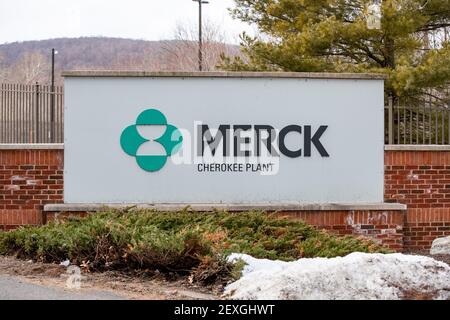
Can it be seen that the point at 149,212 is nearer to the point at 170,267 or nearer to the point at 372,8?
the point at 170,267

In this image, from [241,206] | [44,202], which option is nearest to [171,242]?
[241,206]

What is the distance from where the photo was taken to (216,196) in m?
12.7

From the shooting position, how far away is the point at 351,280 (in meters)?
6.75

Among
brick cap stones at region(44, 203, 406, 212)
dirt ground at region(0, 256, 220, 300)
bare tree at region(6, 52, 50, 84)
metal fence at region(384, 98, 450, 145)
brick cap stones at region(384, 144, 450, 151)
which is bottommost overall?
dirt ground at region(0, 256, 220, 300)

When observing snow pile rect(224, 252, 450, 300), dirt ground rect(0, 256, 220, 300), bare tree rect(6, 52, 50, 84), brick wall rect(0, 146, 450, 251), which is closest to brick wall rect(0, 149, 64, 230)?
brick wall rect(0, 146, 450, 251)

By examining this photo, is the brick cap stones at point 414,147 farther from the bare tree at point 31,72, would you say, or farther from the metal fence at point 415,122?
the bare tree at point 31,72

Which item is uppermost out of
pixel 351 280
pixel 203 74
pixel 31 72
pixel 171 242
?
pixel 31 72

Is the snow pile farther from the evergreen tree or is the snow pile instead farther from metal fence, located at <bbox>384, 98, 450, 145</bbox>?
the evergreen tree

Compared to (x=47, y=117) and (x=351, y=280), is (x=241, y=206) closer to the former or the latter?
(x=47, y=117)

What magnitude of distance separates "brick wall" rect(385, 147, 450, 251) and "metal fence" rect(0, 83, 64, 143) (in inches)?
238

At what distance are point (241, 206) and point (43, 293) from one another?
5725 mm

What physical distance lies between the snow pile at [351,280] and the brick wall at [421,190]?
247 inches

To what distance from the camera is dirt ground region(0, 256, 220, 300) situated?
7.21 metres
